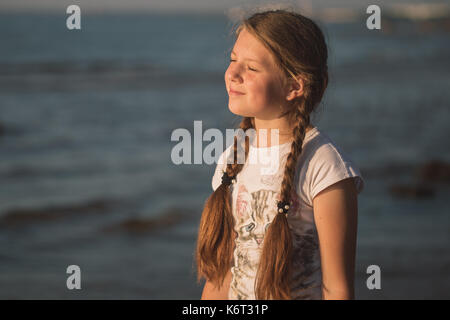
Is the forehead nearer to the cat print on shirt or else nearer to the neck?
the neck

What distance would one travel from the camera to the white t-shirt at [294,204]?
6.96 ft

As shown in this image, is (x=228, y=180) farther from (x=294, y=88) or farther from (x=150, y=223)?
(x=150, y=223)

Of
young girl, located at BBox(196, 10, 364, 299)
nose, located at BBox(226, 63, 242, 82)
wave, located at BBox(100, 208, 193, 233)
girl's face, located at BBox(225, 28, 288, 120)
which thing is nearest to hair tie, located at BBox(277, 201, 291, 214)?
young girl, located at BBox(196, 10, 364, 299)

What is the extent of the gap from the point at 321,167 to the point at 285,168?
0.45 ft

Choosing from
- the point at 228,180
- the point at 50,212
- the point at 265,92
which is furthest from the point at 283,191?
the point at 50,212

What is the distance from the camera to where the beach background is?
5.21m

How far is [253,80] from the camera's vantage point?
7.34ft

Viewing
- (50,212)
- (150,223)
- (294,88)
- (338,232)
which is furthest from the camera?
(50,212)

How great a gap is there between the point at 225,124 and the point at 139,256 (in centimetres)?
610

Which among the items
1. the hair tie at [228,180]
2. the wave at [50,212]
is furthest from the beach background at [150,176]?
the hair tie at [228,180]

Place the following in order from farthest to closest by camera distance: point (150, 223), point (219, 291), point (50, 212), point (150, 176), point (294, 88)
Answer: point (150, 176) → point (50, 212) → point (150, 223) → point (219, 291) → point (294, 88)

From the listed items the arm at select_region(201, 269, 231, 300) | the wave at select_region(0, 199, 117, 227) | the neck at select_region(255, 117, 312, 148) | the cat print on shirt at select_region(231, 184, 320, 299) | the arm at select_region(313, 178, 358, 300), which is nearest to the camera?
the arm at select_region(313, 178, 358, 300)

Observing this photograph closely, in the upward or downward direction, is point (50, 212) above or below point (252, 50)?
above
